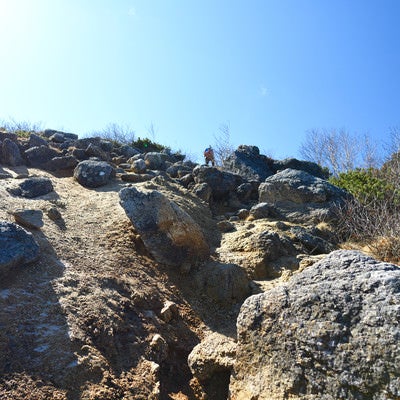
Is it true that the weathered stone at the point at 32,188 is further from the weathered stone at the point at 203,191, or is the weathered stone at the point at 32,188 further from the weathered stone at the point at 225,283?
the weathered stone at the point at 225,283

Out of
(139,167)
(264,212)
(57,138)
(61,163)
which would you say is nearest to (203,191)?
(264,212)

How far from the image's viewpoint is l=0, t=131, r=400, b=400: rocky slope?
2.62m

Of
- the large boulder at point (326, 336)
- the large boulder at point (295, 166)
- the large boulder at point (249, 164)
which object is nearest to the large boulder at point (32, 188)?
the large boulder at point (326, 336)

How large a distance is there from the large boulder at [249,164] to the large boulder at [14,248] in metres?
6.79

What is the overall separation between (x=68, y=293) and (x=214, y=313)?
1.74 m

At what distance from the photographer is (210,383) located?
11.1 feet

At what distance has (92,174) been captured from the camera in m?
7.57

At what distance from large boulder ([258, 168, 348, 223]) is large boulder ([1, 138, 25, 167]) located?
5146 millimetres

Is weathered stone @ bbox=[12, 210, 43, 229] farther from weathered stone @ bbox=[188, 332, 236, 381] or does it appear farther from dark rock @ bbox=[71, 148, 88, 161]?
dark rock @ bbox=[71, 148, 88, 161]

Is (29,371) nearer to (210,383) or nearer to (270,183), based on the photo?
(210,383)

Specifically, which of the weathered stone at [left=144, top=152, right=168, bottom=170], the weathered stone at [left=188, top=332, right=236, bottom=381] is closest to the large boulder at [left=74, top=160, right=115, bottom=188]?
the weathered stone at [left=144, top=152, right=168, bottom=170]

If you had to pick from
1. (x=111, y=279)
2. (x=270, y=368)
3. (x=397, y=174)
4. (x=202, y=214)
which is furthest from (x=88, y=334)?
(x=397, y=174)

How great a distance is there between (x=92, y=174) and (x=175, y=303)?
3884mm

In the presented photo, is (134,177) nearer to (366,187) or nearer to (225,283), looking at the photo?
(225,283)
